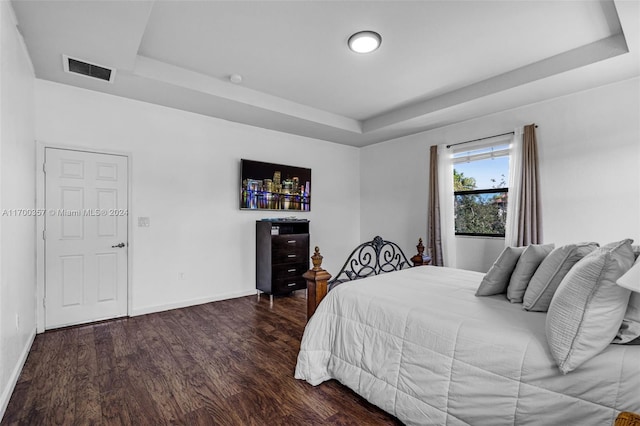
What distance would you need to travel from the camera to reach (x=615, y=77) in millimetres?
3176

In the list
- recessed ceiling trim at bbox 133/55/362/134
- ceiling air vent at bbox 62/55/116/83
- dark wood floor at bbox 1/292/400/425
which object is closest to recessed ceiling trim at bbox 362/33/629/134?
recessed ceiling trim at bbox 133/55/362/134

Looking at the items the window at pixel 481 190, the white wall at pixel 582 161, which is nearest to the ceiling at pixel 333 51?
the white wall at pixel 582 161

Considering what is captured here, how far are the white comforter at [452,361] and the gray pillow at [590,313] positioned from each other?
0.06 m

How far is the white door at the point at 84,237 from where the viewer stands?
3309 mm

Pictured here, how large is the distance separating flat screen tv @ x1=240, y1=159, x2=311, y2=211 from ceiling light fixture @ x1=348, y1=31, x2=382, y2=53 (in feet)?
7.62

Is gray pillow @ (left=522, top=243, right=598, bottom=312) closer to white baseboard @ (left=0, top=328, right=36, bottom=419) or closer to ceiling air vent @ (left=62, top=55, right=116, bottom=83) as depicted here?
white baseboard @ (left=0, top=328, right=36, bottom=419)

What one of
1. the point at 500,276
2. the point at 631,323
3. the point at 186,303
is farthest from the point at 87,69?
the point at 631,323

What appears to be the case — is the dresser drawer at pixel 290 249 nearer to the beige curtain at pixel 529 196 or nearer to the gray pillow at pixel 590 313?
the beige curtain at pixel 529 196

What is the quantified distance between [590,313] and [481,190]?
3430 mm

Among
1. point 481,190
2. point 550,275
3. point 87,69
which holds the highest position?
point 87,69

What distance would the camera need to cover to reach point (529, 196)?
379 cm

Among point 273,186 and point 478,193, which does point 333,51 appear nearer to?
point 273,186

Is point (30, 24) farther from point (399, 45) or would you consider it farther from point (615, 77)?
point (615, 77)

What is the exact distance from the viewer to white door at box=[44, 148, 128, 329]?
10.9 ft
